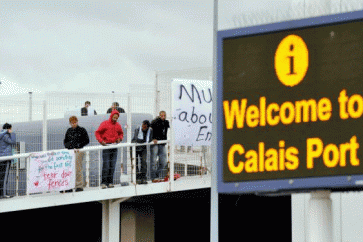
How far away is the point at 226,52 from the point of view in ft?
36.8

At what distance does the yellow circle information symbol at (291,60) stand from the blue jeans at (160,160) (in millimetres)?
12248

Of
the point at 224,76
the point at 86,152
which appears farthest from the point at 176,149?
the point at 224,76

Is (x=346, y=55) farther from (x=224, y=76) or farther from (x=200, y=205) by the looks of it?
(x=200, y=205)

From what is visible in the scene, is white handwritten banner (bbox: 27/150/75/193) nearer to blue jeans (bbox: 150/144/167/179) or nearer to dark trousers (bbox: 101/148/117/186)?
dark trousers (bbox: 101/148/117/186)

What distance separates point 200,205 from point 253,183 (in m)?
19.1

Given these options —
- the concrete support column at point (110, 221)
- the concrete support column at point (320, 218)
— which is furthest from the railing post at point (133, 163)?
the concrete support column at point (320, 218)

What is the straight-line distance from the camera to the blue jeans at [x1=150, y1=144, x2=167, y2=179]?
22984 mm

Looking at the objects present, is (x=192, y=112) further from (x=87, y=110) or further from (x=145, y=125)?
(x=87, y=110)

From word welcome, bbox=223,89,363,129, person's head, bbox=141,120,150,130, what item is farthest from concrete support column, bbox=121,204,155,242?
word welcome, bbox=223,89,363,129

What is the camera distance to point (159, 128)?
75.8ft

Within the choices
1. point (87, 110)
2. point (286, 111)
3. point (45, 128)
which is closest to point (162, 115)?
point (87, 110)

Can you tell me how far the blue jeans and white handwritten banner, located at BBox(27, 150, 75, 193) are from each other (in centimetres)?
195

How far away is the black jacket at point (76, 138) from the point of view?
72.2 feet

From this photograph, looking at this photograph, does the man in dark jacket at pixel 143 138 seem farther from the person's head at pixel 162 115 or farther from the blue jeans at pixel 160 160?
the person's head at pixel 162 115
